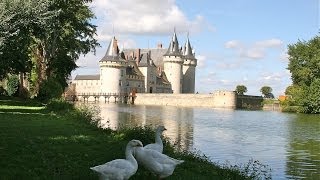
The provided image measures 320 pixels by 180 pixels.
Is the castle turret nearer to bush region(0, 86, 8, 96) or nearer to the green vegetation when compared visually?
the green vegetation

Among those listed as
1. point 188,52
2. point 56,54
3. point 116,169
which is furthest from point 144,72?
point 116,169

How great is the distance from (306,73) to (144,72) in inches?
2256

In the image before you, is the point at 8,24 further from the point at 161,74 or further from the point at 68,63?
the point at 161,74

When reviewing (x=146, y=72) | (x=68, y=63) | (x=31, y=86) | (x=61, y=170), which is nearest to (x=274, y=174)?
(x=61, y=170)

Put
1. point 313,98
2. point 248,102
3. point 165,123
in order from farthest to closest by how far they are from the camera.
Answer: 1. point 248,102
2. point 313,98
3. point 165,123

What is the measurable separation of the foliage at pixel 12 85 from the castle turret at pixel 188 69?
2954 inches

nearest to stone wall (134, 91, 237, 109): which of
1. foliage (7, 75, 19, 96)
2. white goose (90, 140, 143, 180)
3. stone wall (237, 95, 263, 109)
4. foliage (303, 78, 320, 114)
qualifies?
stone wall (237, 95, 263, 109)

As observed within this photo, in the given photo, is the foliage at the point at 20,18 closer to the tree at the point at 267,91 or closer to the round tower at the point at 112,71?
the round tower at the point at 112,71

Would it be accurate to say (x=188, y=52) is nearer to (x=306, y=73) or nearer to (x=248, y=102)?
(x=248, y=102)

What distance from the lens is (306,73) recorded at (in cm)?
6775

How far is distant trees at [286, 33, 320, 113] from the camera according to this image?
6562 cm

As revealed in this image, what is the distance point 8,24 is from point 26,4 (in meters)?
0.90

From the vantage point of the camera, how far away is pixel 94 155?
36.7 feet

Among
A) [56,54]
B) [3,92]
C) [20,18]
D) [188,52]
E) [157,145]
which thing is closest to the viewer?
[157,145]
